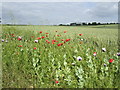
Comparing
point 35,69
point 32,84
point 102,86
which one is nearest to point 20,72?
point 35,69

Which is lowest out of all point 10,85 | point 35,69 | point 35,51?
point 10,85

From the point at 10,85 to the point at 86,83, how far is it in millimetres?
1245

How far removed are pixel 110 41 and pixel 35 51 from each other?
6.86 feet

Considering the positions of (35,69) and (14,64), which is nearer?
(35,69)

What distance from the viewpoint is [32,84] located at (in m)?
2.46

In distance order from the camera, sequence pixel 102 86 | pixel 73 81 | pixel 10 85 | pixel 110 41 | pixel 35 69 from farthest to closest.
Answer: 1. pixel 110 41
2. pixel 35 69
3. pixel 10 85
4. pixel 73 81
5. pixel 102 86

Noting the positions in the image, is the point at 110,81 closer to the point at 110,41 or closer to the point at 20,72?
the point at 20,72

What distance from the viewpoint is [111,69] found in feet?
8.47

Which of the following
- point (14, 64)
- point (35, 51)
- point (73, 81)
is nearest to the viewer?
point (73, 81)

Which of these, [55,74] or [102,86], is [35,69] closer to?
[55,74]

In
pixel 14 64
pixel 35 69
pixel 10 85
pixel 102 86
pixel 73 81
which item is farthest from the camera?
pixel 14 64

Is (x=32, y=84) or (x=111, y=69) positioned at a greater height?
(x=111, y=69)

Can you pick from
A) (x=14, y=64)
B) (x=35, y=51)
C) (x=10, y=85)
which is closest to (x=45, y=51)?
(x=35, y=51)

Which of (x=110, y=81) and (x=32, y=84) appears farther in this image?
(x=32, y=84)
